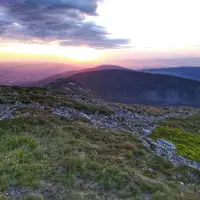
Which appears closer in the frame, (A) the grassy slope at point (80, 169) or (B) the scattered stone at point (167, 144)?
(A) the grassy slope at point (80, 169)

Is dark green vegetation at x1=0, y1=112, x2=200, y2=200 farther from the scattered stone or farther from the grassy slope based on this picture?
the scattered stone

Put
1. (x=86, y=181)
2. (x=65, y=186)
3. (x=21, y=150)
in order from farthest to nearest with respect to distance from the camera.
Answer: (x=21, y=150) → (x=86, y=181) → (x=65, y=186)

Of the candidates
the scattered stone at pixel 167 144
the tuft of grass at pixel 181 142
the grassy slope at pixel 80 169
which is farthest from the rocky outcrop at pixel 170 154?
the grassy slope at pixel 80 169

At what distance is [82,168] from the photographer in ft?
37.0

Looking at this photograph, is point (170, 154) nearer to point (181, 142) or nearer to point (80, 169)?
point (181, 142)

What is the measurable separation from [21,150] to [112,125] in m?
13.4

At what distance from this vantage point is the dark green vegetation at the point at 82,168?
9547mm

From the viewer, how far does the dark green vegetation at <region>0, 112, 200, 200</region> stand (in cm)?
955

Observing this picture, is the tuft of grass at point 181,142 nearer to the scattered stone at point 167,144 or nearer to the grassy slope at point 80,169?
the scattered stone at point 167,144

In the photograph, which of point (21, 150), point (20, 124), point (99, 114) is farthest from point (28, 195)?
point (99, 114)

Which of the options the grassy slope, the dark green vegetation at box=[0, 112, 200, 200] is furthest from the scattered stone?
the dark green vegetation at box=[0, 112, 200, 200]

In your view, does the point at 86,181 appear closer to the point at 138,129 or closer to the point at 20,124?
the point at 20,124

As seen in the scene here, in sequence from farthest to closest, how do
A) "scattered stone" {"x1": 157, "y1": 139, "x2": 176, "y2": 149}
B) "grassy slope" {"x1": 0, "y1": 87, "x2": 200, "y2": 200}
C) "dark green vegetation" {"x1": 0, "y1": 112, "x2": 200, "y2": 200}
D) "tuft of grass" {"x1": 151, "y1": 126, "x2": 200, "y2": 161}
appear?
"scattered stone" {"x1": 157, "y1": 139, "x2": 176, "y2": 149}
"tuft of grass" {"x1": 151, "y1": 126, "x2": 200, "y2": 161}
"dark green vegetation" {"x1": 0, "y1": 112, "x2": 200, "y2": 200}
"grassy slope" {"x1": 0, "y1": 87, "x2": 200, "y2": 200}

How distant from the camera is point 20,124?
A: 18078mm
